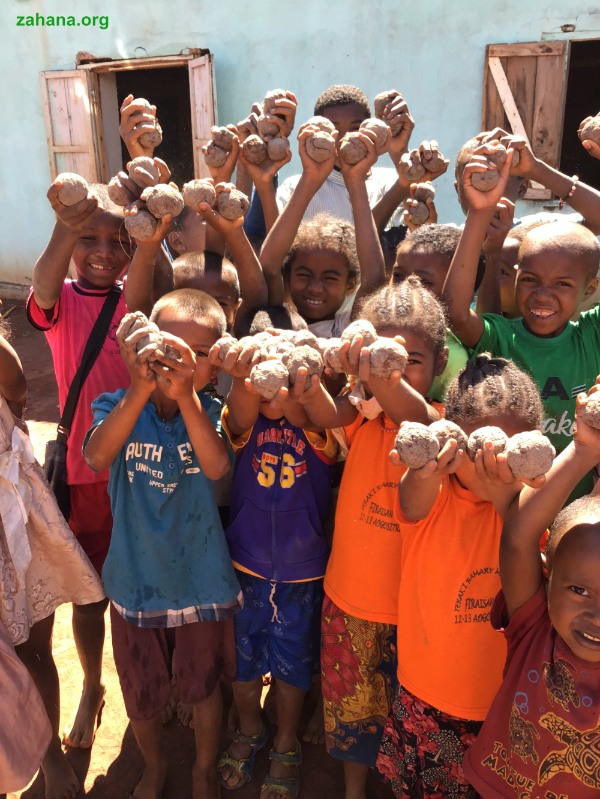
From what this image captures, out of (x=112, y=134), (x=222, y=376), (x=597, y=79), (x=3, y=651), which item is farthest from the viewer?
(x=597, y=79)

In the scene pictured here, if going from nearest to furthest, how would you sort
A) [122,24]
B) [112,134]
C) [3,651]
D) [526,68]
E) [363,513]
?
[3,651] < [363,513] < [526,68] < [122,24] < [112,134]

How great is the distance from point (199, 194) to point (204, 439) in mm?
797

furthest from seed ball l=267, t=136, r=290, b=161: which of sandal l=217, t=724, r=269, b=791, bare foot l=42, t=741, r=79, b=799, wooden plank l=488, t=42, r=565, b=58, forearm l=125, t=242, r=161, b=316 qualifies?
wooden plank l=488, t=42, r=565, b=58

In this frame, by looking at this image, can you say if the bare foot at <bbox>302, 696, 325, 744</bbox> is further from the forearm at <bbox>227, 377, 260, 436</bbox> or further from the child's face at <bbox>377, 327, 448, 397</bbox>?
the child's face at <bbox>377, 327, 448, 397</bbox>

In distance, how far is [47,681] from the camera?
2176 millimetres

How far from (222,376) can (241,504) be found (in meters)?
0.54

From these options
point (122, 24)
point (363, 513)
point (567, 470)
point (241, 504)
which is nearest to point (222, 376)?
point (241, 504)

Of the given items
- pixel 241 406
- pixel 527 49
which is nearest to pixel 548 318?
pixel 241 406

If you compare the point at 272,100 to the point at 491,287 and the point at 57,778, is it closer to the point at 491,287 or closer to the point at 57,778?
the point at 491,287

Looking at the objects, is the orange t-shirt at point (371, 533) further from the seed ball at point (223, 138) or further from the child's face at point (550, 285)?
the seed ball at point (223, 138)

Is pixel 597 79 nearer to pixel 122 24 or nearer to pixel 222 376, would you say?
pixel 122 24

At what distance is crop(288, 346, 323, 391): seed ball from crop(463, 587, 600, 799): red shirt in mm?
742

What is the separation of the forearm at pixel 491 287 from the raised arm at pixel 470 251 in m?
0.28

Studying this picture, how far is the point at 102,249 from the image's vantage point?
7.72ft
